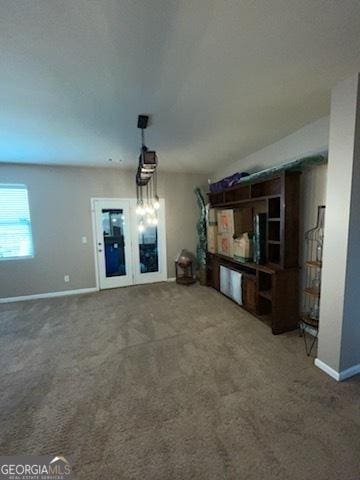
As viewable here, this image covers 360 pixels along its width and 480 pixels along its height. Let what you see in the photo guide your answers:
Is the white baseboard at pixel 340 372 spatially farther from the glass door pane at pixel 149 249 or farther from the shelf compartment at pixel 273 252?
the glass door pane at pixel 149 249

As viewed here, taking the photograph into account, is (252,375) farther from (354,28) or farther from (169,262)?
(169,262)

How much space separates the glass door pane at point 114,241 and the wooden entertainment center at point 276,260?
2.42 meters

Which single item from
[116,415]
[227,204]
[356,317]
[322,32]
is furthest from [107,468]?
[227,204]

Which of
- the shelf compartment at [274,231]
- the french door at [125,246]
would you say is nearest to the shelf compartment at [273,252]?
the shelf compartment at [274,231]

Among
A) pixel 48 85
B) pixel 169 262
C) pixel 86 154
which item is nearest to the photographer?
pixel 48 85

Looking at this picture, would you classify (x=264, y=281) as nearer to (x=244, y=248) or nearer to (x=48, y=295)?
(x=244, y=248)

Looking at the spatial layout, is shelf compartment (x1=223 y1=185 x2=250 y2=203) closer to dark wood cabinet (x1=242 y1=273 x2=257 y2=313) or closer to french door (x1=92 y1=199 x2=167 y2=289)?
dark wood cabinet (x1=242 y1=273 x2=257 y2=313)

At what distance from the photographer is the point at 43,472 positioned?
1297mm

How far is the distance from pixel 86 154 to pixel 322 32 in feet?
10.6

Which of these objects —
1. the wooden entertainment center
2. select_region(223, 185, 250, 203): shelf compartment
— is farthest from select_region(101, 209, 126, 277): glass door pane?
the wooden entertainment center

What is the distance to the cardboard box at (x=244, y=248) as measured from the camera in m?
3.23

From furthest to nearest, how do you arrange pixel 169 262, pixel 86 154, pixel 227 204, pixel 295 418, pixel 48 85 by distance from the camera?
1. pixel 169 262
2. pixel 227 204
3. pixel 86 154
4. pixel 48 85
5. pixel 295 418

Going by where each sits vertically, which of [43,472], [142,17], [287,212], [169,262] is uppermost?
[142,17]

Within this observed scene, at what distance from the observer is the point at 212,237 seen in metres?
4.23
